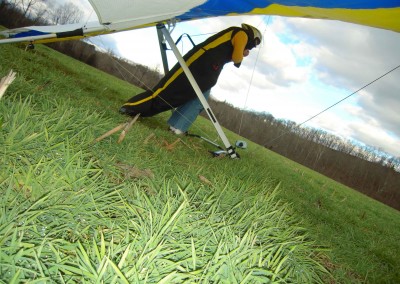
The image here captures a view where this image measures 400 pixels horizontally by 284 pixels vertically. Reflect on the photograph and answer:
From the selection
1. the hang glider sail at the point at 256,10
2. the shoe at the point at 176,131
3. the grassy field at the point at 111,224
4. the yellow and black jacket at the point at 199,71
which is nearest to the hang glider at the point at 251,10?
the hang glider sail at the point at 256,10

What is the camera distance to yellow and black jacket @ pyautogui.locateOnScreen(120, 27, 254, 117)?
3.50m

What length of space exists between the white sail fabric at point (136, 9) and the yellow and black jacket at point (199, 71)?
0.84m

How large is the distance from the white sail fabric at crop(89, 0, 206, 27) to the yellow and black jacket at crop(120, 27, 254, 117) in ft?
2.76

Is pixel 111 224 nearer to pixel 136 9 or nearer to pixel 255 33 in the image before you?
pixel 136 9

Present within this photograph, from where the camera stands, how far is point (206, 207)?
1356 millimetres

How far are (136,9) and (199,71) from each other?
1.30 metres

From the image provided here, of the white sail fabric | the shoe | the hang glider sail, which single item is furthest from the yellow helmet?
the shoe

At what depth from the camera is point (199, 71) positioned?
357 centimetres

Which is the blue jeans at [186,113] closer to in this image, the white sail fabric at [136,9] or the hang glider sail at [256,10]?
the hang glider sail at [256,10]

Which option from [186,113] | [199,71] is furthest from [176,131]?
[199,71]

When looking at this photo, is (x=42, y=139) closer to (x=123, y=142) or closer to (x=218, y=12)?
(x=123, y=142)

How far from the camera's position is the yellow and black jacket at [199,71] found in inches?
138

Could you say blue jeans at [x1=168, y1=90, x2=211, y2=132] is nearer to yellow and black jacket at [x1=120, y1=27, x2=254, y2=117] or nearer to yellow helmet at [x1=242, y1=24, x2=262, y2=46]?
yellow and black jacket at [x1=120, y1=27, x2=254, y2=117]

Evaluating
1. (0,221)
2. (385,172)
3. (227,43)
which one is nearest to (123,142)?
(0,221)
